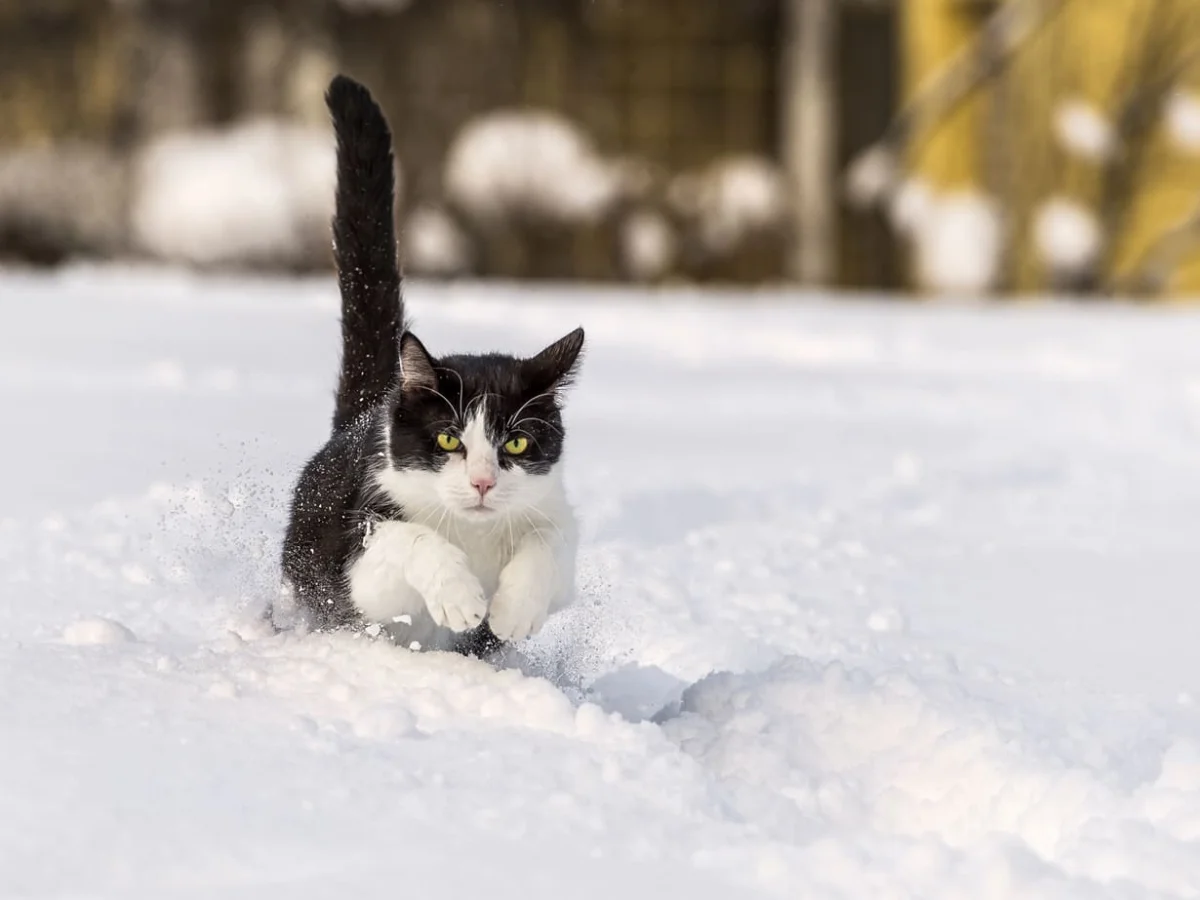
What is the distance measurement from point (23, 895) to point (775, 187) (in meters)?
9.26

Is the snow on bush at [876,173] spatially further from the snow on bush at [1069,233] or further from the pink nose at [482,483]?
the pink nose at [482,483]

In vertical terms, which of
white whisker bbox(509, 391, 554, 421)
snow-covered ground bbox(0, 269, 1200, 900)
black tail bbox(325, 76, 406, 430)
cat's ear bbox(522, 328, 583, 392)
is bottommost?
snow-covered ground bbox(0, 269, 1200, 900)

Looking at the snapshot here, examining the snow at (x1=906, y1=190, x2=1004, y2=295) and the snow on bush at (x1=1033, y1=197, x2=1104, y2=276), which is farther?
the snow at (x1=906, y1=190, x2=1004, y2=295)

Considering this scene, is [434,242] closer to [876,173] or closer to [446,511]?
[876,173]

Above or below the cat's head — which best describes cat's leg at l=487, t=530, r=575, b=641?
below

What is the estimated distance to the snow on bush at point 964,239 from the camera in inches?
406

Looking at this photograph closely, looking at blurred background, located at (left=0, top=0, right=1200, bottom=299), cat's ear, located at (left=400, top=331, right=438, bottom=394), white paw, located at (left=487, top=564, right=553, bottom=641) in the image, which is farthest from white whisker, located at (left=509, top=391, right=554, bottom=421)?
blurred background, located at (left=0, top=0, right=1200, bottom=299)

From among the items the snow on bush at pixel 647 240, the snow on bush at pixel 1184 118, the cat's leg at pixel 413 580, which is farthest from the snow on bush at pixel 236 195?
the cat's leg at pixel 413 580

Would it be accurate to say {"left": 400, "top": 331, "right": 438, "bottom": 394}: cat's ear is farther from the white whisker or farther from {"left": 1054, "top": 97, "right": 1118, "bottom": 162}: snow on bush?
{"left": 1054, "top": 97, "right": 1118, "bottom": 162}: snow on bush

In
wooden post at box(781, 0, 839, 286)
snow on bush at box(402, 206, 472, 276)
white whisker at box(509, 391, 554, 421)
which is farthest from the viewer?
snow on bush at box(402, 206, 472, 276)

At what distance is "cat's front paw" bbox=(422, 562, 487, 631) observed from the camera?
238cm

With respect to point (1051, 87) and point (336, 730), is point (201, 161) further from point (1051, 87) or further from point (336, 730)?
point (336, 730)

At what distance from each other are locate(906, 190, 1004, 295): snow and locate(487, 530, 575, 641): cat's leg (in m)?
8.22

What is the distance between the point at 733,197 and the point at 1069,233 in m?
2.12
